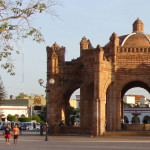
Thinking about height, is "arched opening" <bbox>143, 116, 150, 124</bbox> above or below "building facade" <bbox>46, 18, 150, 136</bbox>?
below

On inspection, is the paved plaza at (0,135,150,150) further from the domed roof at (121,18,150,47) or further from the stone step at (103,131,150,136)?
the domed roof at (121,18,150,47)

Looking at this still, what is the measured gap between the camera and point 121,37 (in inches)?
1581

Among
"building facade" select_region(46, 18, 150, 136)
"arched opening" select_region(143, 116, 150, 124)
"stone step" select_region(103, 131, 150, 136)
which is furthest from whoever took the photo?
"arched opening" select_region(143, 116, 150, 124)

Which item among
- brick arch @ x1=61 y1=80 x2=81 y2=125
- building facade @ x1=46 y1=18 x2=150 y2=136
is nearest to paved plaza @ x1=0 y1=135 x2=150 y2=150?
building facade @ x1=46 y1=18 x2=150 y2=136

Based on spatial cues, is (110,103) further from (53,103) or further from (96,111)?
(53,103)

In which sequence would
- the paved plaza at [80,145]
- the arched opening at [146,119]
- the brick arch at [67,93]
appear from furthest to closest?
the arched opening at [146,119] → the brick arch at [67,93] → the paved plaza at [80,145]

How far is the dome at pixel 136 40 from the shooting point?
38719 millimetres

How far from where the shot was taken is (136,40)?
39.2 metres

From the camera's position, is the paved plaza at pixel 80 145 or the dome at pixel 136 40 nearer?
the paved plaza at pixel 80 145

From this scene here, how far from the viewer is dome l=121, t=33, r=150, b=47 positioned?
38.7 meters

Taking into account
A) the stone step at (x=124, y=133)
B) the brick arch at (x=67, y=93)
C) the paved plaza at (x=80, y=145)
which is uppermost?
the brick arch at (x=67, y=93)

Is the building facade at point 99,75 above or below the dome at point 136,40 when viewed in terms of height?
below

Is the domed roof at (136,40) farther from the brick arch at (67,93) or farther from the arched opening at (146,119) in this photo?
the arched opening at (146,119)

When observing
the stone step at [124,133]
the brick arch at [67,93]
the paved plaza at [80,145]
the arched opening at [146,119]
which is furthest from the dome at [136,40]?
the arched opening at [146,119]
